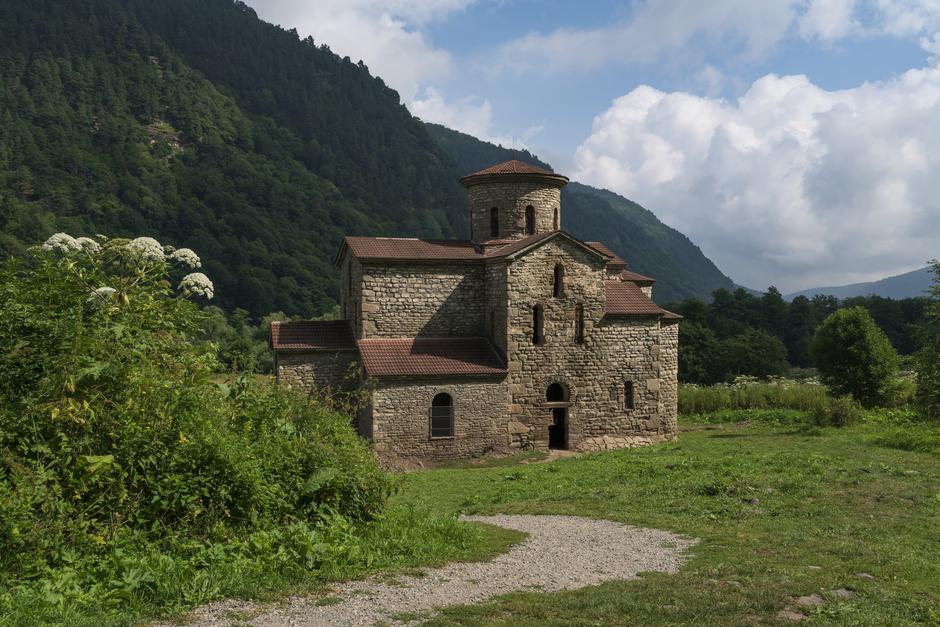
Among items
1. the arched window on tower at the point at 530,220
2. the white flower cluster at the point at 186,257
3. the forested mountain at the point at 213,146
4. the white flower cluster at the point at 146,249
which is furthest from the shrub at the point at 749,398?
the forested mountain at the point at 213,146

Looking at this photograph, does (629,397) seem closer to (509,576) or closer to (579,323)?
(579,323)

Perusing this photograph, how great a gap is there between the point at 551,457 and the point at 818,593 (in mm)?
15403

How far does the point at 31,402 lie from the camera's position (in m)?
8.50

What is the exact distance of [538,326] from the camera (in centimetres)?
2416

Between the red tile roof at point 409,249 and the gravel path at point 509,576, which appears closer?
the gravel path at point 509,576

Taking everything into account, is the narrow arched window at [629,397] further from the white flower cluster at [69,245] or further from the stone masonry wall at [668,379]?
the white flower cluster at [69,245]

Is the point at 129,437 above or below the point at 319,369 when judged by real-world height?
below

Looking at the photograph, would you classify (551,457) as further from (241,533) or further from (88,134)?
(88,134)

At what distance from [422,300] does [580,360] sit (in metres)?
5.40

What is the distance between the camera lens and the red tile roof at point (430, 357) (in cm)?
2262

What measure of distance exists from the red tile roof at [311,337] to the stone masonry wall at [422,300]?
97 cm

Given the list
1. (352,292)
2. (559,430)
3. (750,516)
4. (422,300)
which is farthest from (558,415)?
(750,516)

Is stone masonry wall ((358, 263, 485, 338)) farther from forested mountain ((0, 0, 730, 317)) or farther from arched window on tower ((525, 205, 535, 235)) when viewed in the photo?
forested mountain ((0, 0, 730, 317))

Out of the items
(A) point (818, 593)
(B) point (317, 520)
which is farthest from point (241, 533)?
(A) point (818, 593)
